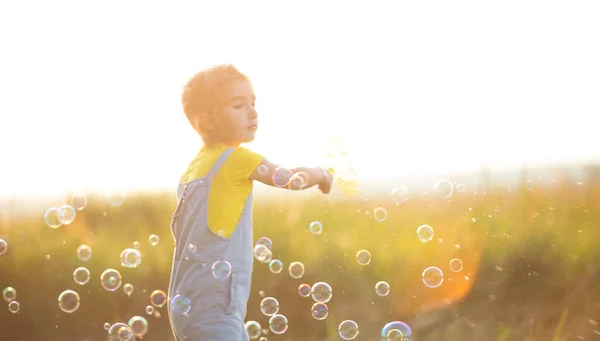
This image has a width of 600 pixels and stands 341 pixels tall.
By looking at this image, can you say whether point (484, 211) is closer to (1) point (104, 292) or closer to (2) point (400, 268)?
(2) point (400, 268)

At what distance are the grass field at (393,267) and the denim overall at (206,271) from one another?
6.68 feet

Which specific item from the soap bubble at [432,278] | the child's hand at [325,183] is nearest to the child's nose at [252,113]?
the child's hand at [325,183]

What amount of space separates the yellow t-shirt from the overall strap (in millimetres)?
14

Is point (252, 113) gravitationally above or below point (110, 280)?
above

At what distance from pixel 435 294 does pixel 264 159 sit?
253cm

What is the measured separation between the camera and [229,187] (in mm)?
3043

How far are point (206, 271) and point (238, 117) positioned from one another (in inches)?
28.5

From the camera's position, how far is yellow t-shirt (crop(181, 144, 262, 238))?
9.78ft

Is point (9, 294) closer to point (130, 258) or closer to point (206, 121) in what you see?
point (130, 258)

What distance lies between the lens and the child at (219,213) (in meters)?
2.86

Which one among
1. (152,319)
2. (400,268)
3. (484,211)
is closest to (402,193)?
(400,268)

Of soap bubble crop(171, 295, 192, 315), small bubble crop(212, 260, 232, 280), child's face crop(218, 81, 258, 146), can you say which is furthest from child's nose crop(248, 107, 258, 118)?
soap bubble crop(171, 295, 192, 315)

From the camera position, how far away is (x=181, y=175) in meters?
3.28

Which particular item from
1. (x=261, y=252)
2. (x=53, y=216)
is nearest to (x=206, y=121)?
(x=261, y=252)
